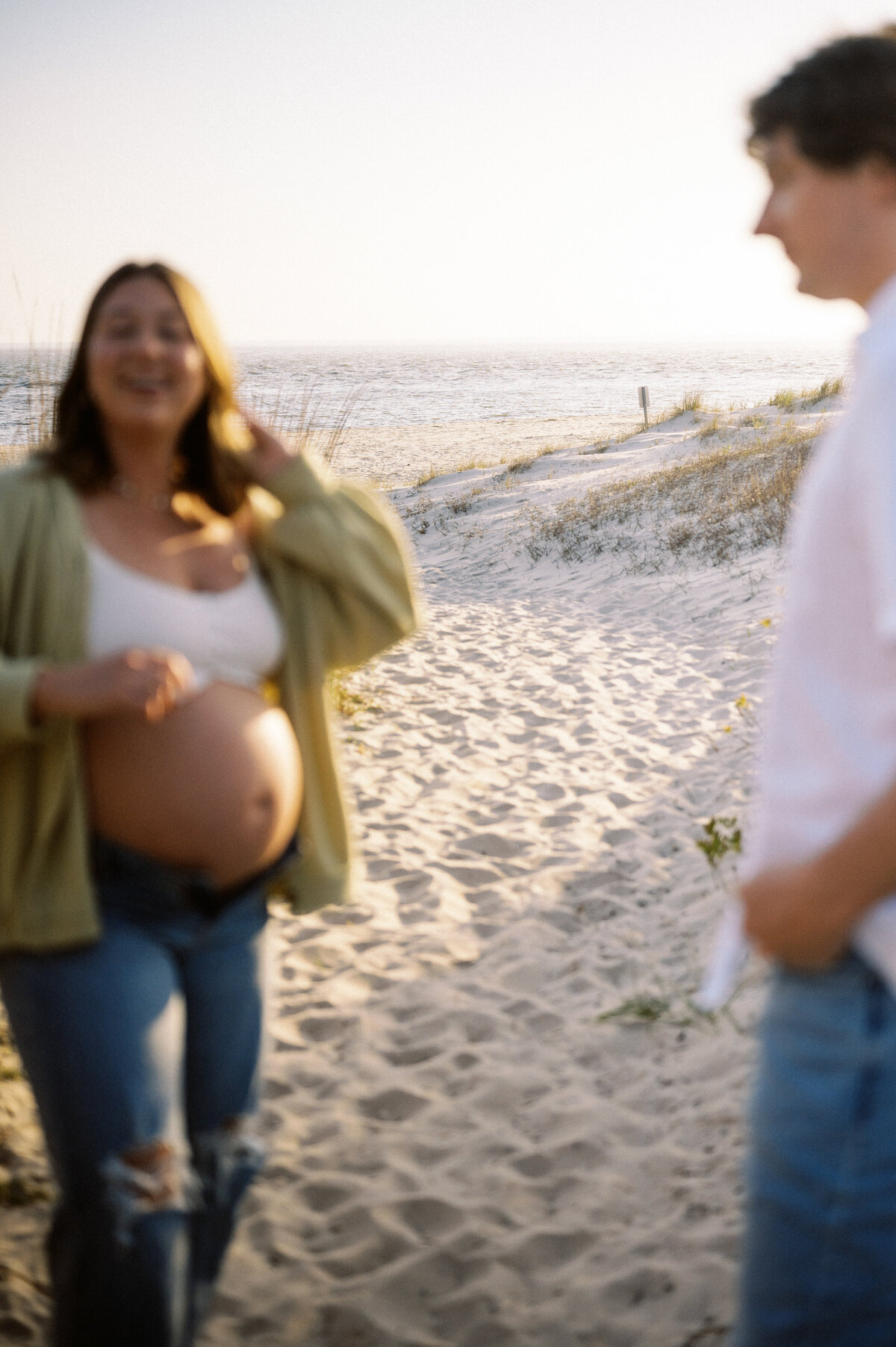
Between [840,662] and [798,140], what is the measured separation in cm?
63

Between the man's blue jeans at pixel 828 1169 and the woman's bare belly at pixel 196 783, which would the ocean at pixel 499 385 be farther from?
the man's blue jeans at pixel 828 1169

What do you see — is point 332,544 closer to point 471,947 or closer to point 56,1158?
point 56,1158

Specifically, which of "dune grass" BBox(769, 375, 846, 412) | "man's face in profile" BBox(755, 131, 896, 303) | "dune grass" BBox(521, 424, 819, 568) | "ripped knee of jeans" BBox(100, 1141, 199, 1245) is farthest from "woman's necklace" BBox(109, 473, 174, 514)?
"dune grass" BBox(769, 375, 846, 412)

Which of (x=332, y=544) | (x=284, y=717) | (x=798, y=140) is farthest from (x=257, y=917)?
(x=798, y=140)

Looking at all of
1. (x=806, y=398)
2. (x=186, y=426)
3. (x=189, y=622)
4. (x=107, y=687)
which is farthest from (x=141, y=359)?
(x=806, y=398)

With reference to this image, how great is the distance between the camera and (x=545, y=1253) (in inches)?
105

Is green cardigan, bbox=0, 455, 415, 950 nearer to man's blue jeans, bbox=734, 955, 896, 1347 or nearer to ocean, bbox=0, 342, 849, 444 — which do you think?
→ man's blue jeans, bbox=734, 955, 896, 1347

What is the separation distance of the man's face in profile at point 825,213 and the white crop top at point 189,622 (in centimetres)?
115

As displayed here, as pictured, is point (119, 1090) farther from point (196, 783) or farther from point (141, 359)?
point (141, 359)

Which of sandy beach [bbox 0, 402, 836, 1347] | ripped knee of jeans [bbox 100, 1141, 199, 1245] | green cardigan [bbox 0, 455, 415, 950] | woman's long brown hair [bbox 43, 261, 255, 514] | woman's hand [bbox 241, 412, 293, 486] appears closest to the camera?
ripped knee of jeans [bbox 100, 1141, 199, 1245]

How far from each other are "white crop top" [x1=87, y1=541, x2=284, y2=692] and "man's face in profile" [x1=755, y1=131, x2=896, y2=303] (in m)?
1.15

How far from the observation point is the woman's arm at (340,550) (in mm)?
2102

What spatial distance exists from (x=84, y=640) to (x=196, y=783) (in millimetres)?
318

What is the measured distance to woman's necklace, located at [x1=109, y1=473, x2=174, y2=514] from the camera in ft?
6.62
